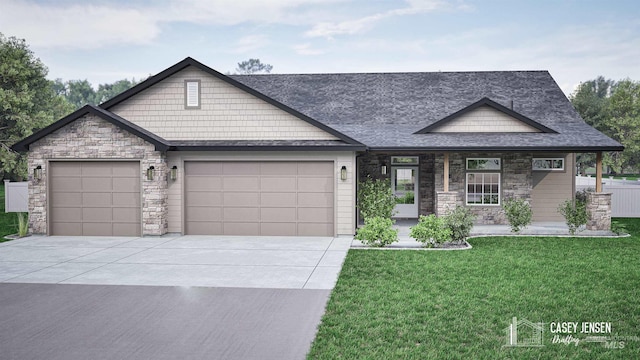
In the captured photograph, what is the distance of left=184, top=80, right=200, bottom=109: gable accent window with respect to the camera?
15.0m

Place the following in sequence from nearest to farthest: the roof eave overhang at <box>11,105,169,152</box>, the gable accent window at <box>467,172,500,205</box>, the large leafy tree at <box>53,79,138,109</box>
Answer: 1. the roof eave overhang at <box>11,105,169,152</box>
2. the gable accent window at <box>467,172,500,205</box>
3. the large leafy tree at <box>53,79,138,109</box>

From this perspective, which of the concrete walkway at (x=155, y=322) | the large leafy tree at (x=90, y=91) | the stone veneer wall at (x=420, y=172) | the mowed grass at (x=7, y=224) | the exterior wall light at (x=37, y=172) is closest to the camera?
the concrete walkway at (x=155, y=322)

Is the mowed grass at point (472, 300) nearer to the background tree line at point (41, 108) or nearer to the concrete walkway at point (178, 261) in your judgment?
the concrete walkway at point (178, 261)

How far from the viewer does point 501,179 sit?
17.1 metres

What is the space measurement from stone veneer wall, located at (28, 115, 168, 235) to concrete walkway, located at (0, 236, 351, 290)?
791 mm

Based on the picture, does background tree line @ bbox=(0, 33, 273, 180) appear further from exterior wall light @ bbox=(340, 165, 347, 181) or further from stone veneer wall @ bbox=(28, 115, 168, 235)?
exterior wall light @ bbox=(340, 165, 347, 181)

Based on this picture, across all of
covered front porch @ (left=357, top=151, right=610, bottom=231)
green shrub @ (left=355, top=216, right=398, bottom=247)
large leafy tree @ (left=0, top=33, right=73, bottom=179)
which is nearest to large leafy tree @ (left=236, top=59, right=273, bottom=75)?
large leafy tree @ (left=0, top=33, right=73, bottom=179)

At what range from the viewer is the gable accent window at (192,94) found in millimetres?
15008

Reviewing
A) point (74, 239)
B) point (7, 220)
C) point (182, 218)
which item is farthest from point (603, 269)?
point (7, 220)

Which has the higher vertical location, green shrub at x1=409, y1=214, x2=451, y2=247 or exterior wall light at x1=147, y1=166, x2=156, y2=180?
exterior wall light at x1=147, y1=166, x2=156, y2=180

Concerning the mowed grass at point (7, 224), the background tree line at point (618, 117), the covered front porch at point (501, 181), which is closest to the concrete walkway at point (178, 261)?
the mowed grass at point (7, 224)

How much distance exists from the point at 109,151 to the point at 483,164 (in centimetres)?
1175

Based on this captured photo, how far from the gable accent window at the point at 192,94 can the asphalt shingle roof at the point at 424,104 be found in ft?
16.1

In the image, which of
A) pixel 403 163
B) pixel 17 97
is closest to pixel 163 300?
pixel 403 163
